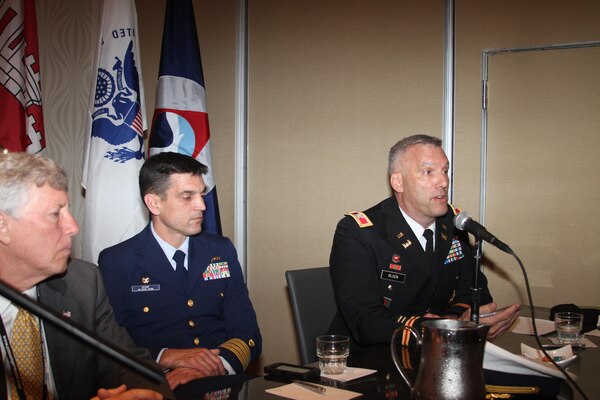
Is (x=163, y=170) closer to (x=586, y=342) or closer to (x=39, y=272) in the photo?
(x=39, y=272)

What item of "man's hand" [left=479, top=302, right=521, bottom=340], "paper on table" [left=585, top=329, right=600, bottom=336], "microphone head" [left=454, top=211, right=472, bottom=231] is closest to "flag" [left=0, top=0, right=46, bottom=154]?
"microphone head" [left=454, top=211, right=472, bottom=231]

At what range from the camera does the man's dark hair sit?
2.54m

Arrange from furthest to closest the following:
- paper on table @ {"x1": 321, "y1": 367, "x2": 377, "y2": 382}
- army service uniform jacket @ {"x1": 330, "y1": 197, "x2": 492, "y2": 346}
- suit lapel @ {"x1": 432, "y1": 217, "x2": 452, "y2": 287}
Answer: suit lapel @ {"x1": 432, "y1": 217, "x2": 452, "y2": 287} → army service uniform jacket @ {"x1": 330, "y1": 197, "x2": 492, "y2": 346} → paper on table @ {"x1": 321, "y1": 367, "x2": 377, "y2": 382}

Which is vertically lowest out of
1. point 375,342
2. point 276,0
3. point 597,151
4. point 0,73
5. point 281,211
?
point 375,342

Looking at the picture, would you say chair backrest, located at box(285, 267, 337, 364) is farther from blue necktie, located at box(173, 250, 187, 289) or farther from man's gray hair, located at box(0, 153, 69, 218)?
man's gray hair, located at box(0, 153, 69, 218)

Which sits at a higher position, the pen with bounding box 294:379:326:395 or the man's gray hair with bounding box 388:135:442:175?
the man's gray hair with bounding box 388:135:442:175

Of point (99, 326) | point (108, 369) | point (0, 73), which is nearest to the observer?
point (108, 369)

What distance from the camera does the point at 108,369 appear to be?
168 centimetres

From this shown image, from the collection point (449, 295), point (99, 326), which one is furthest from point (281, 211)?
point (99, 326)

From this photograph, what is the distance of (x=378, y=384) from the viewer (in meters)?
1.48

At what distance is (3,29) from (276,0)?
64.7 inches

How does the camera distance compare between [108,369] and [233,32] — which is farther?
[233,32]

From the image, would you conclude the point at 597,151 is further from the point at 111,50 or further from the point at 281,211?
the point at 111,50

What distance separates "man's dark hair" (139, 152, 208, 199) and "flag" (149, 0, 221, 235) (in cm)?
93
